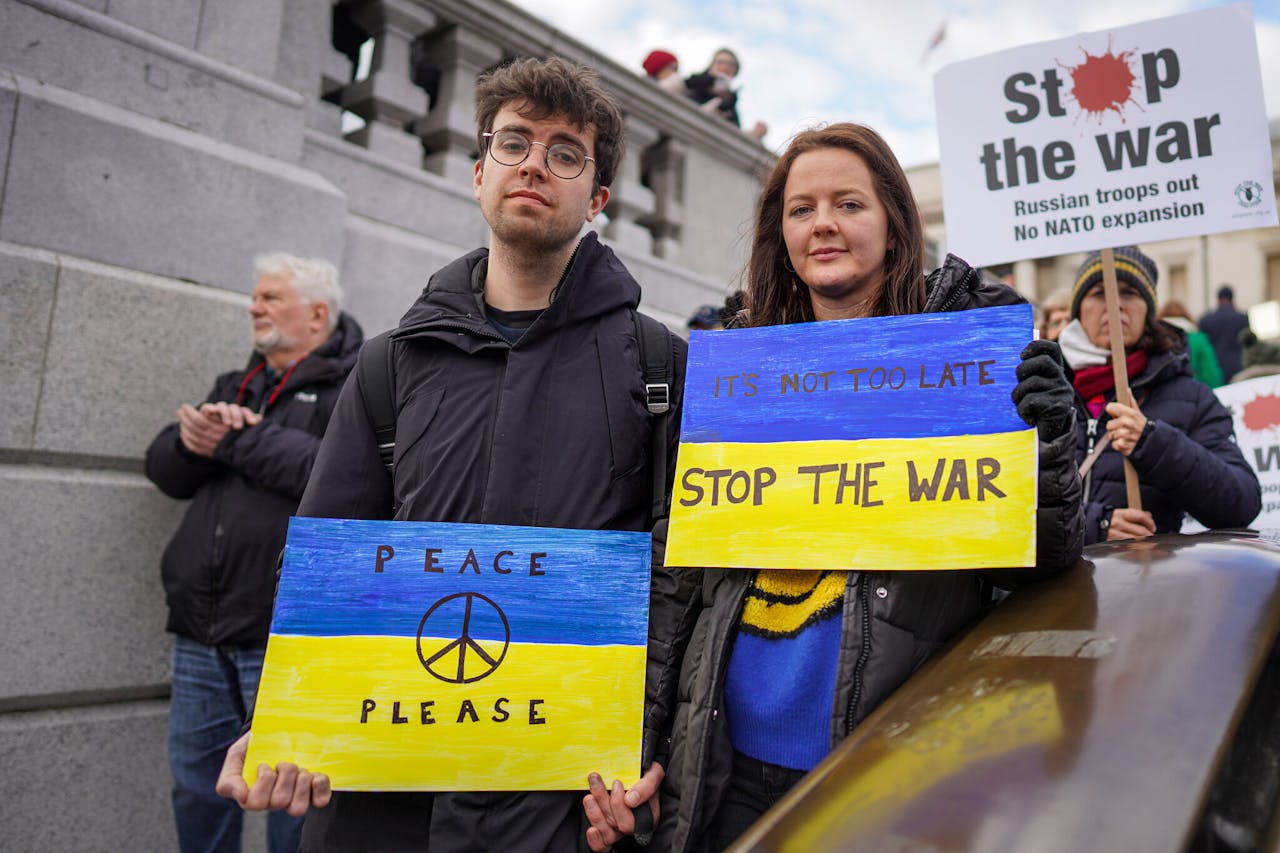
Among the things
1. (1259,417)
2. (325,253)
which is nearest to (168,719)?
(325,253)

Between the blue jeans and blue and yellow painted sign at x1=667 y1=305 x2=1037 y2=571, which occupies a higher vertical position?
blue and yellow painted sign at x1=667 y1=305 x2=1037 y2=571

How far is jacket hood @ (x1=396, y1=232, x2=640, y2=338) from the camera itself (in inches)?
77.6

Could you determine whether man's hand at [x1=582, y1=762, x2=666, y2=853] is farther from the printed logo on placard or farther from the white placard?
the printed logo on placard

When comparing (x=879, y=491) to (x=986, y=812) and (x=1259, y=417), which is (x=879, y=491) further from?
(x=1259, y=417)

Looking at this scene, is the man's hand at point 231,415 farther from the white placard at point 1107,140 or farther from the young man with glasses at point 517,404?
the white placard at point 1107,140

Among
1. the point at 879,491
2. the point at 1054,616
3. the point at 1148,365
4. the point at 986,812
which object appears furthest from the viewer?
the point at 1148,365

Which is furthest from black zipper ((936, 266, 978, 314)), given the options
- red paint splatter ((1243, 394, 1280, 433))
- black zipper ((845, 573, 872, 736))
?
red paint splatter ((1243, 394, 1280, 433))

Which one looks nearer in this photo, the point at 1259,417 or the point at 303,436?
the point at 303,436

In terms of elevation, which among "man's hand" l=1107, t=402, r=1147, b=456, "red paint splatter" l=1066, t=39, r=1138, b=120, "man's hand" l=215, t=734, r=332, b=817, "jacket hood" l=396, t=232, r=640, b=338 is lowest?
"man's hand" l=215, t=734, r=332, b=817

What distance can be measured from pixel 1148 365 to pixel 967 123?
1035 millimetres

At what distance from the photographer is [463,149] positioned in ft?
16.9

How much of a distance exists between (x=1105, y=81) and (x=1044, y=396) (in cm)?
184

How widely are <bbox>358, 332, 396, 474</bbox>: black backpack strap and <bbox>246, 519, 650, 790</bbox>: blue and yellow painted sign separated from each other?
276 millimetres

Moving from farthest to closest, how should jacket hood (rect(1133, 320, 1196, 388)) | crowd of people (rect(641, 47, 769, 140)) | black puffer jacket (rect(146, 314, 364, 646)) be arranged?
1. crowd of people (rect(641, 47, 769, 140))
2. black puffer jacket (rect(146, 314, 364, 646))
3. jacket hood (rect(1133, 320, 1196, 388))
